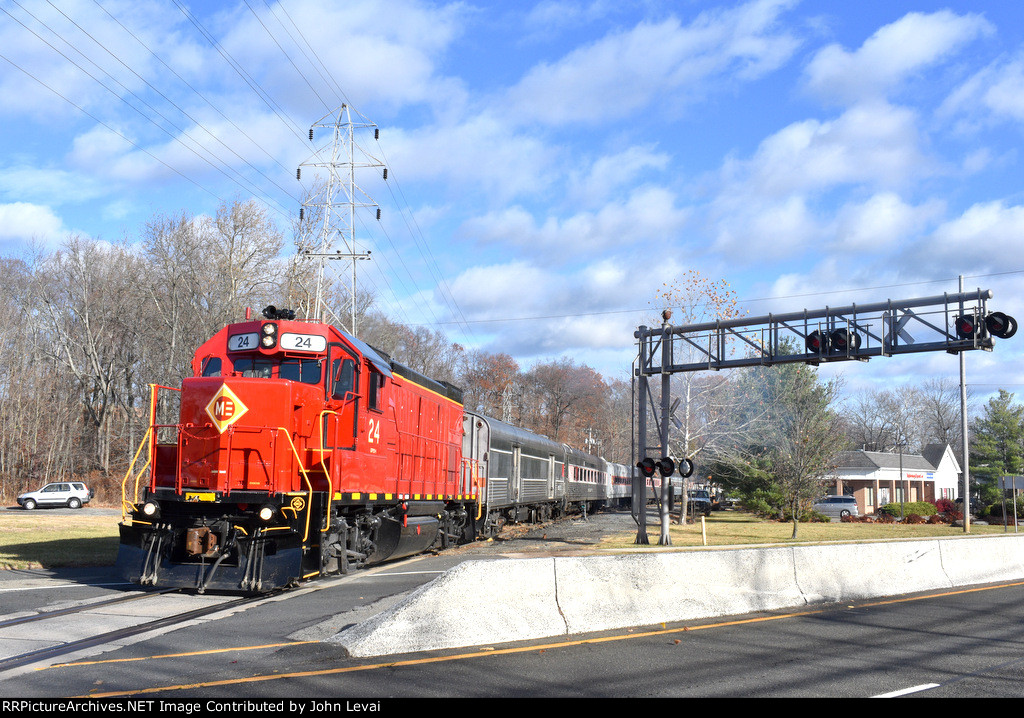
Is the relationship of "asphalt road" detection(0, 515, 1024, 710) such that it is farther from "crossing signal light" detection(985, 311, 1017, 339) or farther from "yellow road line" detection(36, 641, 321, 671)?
"crossing signal light" detection(985, 311, 1017, 339)

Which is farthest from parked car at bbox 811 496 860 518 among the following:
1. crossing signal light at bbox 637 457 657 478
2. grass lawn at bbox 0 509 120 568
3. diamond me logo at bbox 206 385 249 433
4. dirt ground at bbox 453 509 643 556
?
diamond me logo at bbox 206 385 249 433

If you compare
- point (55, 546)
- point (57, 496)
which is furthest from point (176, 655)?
point (57, 496)

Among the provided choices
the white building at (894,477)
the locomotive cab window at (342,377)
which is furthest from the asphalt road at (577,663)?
the white building at (894,477)

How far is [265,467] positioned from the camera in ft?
39.3

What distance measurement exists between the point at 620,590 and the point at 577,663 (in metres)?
2.43

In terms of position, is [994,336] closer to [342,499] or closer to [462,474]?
[462,474]

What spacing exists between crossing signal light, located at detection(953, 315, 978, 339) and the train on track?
1348 centimetres

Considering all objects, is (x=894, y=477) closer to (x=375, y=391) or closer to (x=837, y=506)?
(x=837, y=506)

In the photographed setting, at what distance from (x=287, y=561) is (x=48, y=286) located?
5464 centimetres

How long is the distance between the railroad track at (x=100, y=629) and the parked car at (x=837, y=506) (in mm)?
54105

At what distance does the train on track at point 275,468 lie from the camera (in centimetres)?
1135

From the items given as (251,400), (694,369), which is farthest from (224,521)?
(694,369)

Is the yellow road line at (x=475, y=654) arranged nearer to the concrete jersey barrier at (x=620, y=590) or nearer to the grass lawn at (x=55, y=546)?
the concrete jersey barrier at (x=620, y=590)

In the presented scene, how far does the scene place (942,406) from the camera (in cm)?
10819
